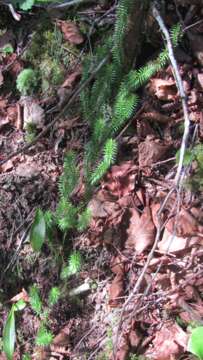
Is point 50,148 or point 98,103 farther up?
point 98,103

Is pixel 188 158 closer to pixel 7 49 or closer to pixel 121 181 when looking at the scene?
pixel 121 181

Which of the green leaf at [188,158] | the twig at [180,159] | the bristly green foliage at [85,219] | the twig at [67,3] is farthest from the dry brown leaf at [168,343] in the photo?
the twig at [67,3]

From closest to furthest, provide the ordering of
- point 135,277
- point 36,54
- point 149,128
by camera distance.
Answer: point 135,277, point 149,128, point 36,54

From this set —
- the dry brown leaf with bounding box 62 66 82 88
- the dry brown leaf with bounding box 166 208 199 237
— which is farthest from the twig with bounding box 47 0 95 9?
the dry brown leaf with bounding box 166 208 199 237

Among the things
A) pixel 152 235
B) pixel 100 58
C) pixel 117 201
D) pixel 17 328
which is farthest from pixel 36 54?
pixel 17 328

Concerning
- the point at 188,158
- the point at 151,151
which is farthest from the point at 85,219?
the point at 188,158

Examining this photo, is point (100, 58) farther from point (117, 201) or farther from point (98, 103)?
point (117, 201)

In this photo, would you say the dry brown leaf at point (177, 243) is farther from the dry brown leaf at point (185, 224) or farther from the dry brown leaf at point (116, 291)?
the dry brown leaf at point (116, 291)
